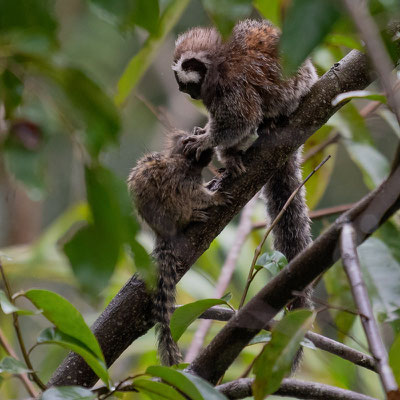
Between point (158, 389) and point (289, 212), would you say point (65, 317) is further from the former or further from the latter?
point (289, 212)

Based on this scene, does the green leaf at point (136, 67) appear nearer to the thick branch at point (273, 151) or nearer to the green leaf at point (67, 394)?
the thick branch at point (273, 151)

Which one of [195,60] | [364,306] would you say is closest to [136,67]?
[195,60]

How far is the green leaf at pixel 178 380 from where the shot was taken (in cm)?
103

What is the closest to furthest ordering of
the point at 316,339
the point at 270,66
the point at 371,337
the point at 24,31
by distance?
the point at 24,31
the point at 371,337
the point at 316,339
the point at 270,66

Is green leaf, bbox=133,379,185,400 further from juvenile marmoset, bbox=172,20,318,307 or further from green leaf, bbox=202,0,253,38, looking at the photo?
juvenile marmoset, bbox=172,20,318,307

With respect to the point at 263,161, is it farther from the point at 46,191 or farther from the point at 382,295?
the point at 46,191

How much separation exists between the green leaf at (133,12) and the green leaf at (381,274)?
56.4 inches

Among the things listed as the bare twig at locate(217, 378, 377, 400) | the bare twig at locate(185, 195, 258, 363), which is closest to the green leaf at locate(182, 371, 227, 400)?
the bare twig at locate(217, 378, 377, 400)

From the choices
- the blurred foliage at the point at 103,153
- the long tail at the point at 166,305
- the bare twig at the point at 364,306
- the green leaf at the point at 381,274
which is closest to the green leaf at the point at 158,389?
the blurred foliage at the point at 103,153

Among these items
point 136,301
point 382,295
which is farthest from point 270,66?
point 136,301

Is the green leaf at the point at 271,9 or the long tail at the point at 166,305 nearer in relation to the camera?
the green leaf at the point at 271,9

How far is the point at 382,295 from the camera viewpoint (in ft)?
6.28

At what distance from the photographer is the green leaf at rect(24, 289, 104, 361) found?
114cm

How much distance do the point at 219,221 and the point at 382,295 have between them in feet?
1.90
